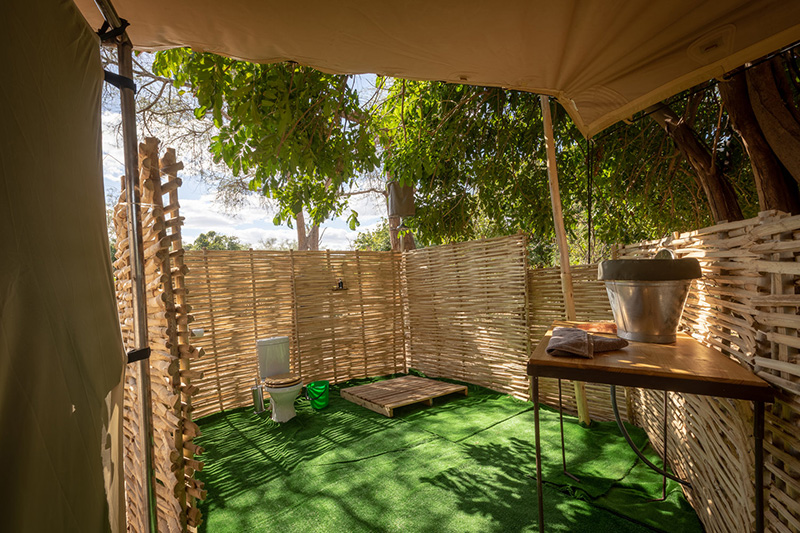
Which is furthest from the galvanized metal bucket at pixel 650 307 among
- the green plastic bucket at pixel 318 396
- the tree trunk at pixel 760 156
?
the green plastic bucket at pixel 318 396

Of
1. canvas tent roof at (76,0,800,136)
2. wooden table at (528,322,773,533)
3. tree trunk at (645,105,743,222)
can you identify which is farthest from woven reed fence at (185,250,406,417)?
wooden table at (528,322,773,533)

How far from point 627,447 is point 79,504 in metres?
3.60

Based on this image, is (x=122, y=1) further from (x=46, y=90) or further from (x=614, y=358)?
(x=614, y=358)

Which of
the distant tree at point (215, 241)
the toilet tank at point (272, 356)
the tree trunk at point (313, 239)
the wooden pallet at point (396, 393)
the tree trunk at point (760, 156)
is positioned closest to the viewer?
the tree trunk at point (760, 156)

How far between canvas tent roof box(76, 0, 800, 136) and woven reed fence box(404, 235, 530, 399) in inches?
125

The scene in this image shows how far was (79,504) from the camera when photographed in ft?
2.51

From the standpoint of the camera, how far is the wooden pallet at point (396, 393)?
4445 mm

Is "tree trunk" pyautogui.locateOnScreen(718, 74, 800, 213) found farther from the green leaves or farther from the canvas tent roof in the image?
the green leaves

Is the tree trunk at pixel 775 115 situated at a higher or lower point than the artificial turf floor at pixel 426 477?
higher

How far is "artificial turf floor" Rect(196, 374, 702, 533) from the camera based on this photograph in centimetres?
243

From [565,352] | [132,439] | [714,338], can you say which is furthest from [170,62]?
[714,338]

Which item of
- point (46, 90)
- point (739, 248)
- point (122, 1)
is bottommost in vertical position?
point (739, 248)

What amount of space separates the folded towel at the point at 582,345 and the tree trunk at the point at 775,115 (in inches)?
71.1

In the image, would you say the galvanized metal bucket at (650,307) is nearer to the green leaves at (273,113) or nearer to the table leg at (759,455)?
the table leg at (759,455)
